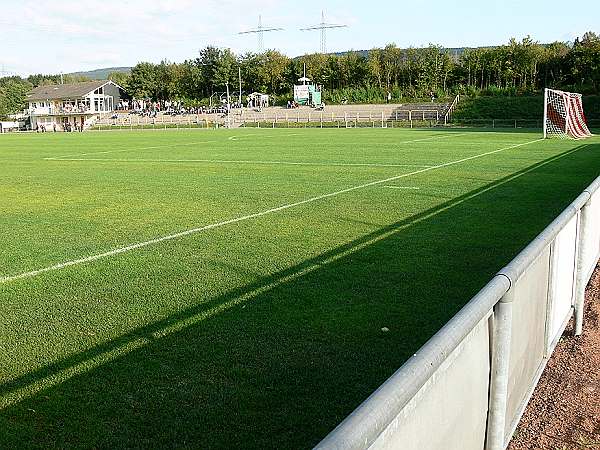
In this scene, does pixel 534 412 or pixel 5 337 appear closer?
pixel 534 412

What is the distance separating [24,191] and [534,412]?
14.2 m

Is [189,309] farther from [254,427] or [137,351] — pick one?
[254,427]

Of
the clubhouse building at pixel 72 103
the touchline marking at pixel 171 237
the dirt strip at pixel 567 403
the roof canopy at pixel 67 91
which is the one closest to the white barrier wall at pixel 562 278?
the dirt strip at pixel 567 403

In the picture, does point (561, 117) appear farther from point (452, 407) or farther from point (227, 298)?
point (452, 407)

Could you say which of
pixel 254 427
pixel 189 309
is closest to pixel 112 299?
pixel 189 309

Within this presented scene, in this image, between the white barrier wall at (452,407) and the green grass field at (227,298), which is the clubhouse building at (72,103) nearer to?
the green grass field at (227,298)

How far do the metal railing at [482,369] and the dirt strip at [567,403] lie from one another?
0.17 m

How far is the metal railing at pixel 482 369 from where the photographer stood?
1688 millimetres

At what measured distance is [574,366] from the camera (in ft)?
15.9

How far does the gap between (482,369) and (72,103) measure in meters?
113

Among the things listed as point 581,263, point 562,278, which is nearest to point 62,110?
point 581,263

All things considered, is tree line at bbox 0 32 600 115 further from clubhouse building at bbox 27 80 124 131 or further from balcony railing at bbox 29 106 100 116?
balcony railing at bbox 29 106 100 116

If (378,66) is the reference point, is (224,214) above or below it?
below

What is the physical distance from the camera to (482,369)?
107 inches
